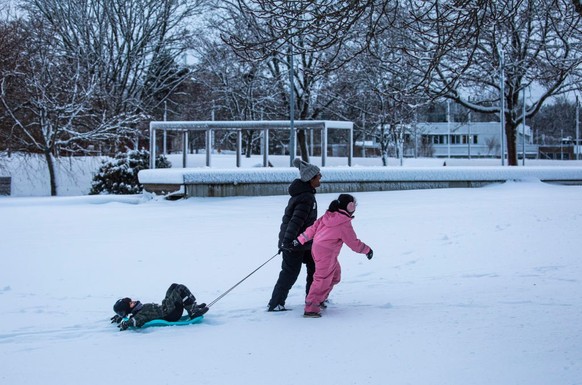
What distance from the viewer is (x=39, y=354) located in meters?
6.92

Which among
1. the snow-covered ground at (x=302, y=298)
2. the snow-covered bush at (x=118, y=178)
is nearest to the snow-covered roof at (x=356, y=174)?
the snow-covered ground at (x=302, y=298)

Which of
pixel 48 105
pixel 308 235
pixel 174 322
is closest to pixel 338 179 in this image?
pixel 48 105

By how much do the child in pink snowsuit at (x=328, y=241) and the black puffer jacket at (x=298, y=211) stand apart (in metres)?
0.17

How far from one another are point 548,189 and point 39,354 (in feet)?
52.5

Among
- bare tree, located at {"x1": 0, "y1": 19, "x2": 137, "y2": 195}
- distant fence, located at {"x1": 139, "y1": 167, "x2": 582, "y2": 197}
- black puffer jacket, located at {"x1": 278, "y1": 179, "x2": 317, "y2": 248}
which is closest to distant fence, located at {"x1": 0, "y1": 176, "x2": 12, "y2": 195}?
bare tree, located at {"x1": 0, "y1": 19, "x2": 137, "y2": 195}

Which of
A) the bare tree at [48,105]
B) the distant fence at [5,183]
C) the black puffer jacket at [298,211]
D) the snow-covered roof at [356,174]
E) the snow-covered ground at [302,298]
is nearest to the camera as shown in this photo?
the snow-covered ground at [302,298]

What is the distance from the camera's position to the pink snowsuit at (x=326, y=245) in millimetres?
7926

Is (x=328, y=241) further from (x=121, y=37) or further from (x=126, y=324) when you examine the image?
(x=121, y=37)

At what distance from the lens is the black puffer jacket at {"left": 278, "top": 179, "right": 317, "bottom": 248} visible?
8211 millimetres

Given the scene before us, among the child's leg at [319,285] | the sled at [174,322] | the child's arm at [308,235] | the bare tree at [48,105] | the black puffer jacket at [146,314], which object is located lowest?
the sled at [174,322]

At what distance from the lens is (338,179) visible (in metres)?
21.2

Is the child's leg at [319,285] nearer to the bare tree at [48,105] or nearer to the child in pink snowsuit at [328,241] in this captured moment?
the child in pink snowsuit at [328,241]

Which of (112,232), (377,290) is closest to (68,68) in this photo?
(112,232)

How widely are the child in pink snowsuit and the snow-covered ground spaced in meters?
0.24
